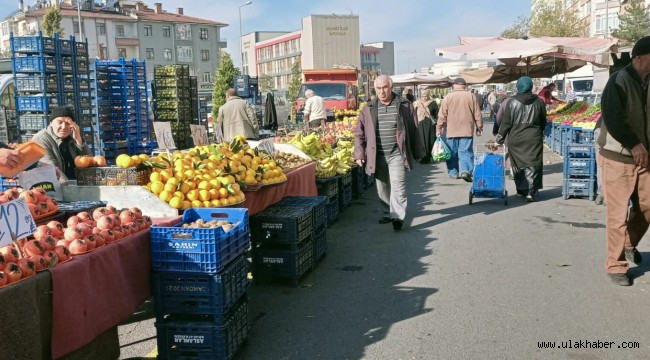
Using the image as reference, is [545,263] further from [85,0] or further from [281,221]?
[85,0]

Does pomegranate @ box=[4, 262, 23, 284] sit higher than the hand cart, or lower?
higher

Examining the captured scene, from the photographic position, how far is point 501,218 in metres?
8.60

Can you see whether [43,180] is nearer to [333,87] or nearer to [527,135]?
[527,135]

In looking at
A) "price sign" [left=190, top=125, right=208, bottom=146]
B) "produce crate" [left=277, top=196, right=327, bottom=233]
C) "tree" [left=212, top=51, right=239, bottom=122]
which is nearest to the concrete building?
"tree" [left=212, top=51, right=239, bottom=122]

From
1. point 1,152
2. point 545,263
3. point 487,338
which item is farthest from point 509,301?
point 1,152

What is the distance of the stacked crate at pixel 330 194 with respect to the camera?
853 cm

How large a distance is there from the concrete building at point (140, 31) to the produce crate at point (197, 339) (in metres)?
63.9

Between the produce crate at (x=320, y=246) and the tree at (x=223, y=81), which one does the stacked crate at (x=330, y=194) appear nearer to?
the produce crate at (x=320, y=246)

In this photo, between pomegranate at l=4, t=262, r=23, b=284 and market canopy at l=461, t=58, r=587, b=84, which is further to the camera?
market canopy at l=461, t=58, r=587, b=84

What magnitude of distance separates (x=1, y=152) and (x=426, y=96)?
1478 cm

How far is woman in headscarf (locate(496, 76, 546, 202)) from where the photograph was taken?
976cm

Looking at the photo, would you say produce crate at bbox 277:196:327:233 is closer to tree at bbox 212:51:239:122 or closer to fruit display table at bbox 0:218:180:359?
fruit display table at bbox 0:218:180:359

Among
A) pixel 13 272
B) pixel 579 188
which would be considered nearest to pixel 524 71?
pixel 579 188

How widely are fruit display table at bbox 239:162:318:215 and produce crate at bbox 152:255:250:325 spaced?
1829 mm
